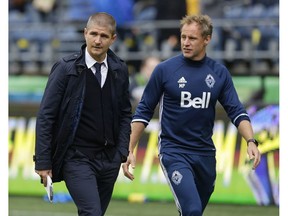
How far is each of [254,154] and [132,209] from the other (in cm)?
578

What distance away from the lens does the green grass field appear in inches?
553

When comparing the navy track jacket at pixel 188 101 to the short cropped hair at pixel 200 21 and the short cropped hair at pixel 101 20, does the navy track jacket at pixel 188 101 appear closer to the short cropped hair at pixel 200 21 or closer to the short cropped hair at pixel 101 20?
the short cropped hair at pixel 200 21

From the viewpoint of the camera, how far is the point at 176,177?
9141 millimetres

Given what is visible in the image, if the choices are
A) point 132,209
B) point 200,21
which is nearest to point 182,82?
point 200,21

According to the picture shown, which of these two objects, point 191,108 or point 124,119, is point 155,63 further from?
point 124,119

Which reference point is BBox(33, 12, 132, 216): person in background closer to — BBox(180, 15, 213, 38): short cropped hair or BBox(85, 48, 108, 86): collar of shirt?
BBox(85, 48, 108, 86): collar of shirt

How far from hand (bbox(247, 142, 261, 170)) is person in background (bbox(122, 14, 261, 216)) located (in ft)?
0.04

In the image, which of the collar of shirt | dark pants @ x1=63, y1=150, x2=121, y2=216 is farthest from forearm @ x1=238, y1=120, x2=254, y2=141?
the collar of shirt

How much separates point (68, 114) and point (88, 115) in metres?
0.20

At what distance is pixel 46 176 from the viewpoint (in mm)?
8539

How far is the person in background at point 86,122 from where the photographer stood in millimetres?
8547

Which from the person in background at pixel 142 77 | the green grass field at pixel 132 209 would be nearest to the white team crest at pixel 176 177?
the green grass field at pixel 132 209
